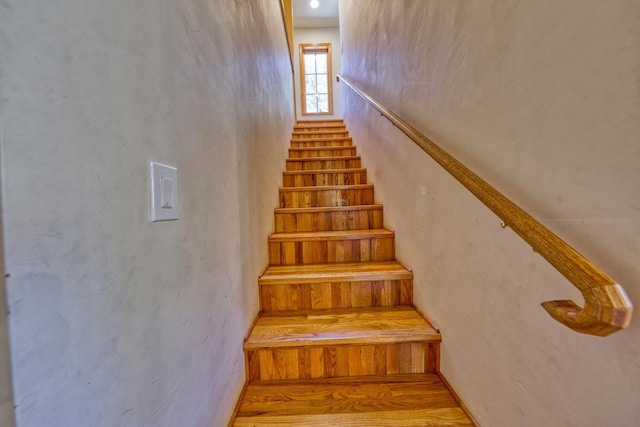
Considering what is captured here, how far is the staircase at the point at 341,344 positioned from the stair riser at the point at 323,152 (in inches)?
61.0

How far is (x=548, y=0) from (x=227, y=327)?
131 centimetres

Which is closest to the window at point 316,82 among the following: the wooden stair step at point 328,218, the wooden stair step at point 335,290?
the wooden stair step at point 328,218

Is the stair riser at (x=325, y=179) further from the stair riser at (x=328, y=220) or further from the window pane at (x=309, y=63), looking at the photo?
the window pane at (x=309, y=63)

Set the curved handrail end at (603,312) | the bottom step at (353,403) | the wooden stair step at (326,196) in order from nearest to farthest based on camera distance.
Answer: the curved handrail end at (603,312), the bottom step at (353,403), the wooden stair step at (326,196)

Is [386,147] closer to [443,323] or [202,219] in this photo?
[443,323]

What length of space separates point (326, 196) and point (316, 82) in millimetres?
4433

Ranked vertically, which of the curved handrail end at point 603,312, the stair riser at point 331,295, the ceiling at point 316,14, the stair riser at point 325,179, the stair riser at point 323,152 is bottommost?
the stair riser at point 331,295

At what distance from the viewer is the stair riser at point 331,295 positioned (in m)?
1.44

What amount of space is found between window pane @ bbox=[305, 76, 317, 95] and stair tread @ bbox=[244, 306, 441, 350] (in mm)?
5370

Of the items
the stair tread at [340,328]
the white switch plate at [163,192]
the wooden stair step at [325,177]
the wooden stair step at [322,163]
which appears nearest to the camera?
the white switch plate at [163,192]

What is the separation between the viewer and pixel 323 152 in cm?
319

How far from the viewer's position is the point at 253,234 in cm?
139

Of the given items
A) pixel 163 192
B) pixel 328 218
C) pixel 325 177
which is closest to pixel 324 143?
pixel 325 177

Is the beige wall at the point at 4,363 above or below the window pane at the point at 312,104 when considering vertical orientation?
below
